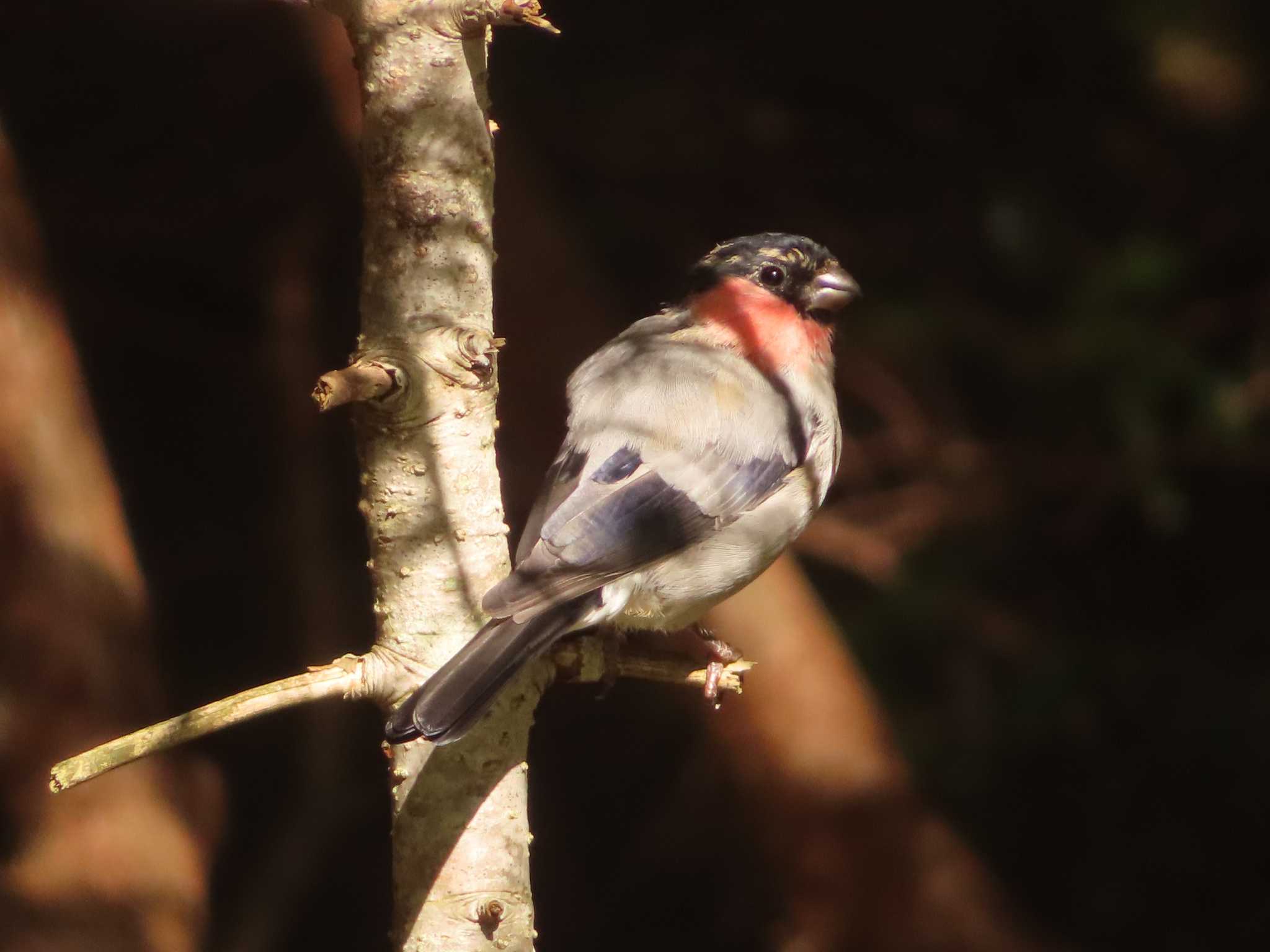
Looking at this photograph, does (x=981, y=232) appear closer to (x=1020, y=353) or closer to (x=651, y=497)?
(x=1020, y=353)

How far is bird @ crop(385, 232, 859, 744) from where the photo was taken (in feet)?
7.08

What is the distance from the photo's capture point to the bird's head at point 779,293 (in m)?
3.08

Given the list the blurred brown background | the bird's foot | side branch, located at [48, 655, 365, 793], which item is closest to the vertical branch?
side branch, located at [48, 655, 365, 793]

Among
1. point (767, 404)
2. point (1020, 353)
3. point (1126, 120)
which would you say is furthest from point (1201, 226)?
point (767, 404)

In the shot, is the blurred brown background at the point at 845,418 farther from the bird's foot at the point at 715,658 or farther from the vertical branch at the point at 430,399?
the vertical branch at the point at 430,399

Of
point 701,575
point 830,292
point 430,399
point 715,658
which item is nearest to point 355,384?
point 430,399

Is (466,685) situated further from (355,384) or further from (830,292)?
(830,292)

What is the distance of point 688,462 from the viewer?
2.55 m

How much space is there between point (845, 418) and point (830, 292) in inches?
50.0

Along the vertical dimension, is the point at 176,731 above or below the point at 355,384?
below

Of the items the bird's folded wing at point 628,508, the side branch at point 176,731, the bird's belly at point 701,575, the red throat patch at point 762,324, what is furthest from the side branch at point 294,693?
the red throat patch at point 762,324

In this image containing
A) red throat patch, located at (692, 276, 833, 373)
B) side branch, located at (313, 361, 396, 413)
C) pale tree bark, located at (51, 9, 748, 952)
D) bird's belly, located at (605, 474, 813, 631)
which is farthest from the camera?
red throat patch, located at (692, 276, 833, 373)

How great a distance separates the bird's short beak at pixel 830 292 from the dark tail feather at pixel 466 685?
1463 millimetres

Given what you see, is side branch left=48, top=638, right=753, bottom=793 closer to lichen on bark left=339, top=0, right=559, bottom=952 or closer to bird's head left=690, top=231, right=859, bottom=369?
lichen on bark left=339, top=0, right=559, bottom=952
